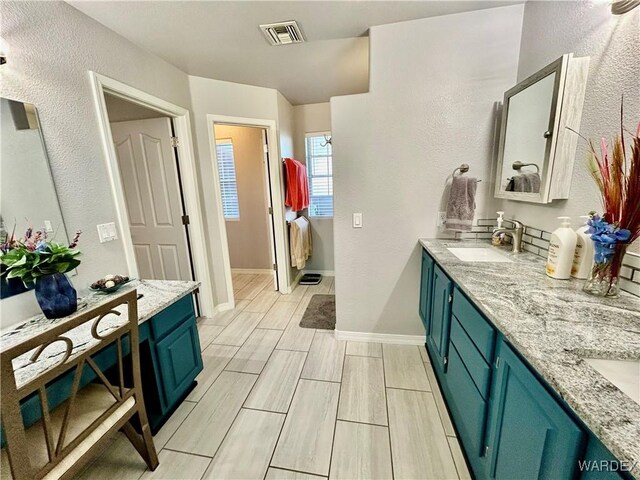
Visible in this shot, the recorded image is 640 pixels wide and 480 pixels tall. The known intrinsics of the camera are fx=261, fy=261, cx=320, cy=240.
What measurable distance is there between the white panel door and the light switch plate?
0.87 m

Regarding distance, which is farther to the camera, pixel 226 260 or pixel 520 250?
pixel 226 260

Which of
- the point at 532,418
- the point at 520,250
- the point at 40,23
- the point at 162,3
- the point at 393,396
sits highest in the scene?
the point at 162,3

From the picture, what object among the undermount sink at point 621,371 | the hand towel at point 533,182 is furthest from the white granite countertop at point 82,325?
the hand towel at point 533,182

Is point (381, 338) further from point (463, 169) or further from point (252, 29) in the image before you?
point (252, 29)

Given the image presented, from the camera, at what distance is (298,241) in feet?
11.5

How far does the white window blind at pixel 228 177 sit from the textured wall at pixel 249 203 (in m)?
0.07

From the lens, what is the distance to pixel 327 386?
187 centimetres

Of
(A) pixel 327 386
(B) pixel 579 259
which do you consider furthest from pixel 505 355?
(A) pixel 327 386

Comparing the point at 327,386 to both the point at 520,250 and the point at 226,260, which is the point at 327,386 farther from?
the point at 226,260

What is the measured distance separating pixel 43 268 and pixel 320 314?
2249mm

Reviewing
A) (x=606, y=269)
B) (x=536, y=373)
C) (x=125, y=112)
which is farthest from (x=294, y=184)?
(x=536, y=373)

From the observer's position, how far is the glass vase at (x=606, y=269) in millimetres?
969

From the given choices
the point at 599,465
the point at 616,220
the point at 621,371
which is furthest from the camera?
the point at 616,220

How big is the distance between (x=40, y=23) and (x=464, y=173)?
8.83 feet
